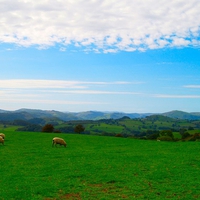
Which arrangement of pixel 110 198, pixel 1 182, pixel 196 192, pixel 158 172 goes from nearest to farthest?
pixel 110 198 → pixel 196 192 → pixel 1 182 → pixel 158 172

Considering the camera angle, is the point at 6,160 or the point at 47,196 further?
the point at 6,160

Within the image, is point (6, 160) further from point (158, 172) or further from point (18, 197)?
point (158, 172)

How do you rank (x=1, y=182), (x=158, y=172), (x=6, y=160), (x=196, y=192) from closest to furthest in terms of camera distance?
1. (x=196, y=192)
2. (x=1, y=182)
3. (x=158, y=172)
4. (x=6, y=160)

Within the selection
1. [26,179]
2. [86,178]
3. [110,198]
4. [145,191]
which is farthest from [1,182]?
[145,191]

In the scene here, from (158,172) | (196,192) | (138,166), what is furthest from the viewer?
(138,166)

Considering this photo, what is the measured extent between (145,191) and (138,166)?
7.70 meters

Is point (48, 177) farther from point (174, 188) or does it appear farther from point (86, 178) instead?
point (174, 188)

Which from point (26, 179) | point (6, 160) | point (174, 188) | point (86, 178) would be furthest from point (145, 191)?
point (6, 160)

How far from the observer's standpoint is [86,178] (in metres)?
20.2

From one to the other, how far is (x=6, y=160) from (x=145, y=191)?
1692 cm

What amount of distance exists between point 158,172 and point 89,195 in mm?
8067

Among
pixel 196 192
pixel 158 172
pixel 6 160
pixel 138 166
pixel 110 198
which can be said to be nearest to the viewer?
pixel 110 198

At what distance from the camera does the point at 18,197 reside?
51.9 feet

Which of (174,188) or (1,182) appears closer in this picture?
(174,188)
